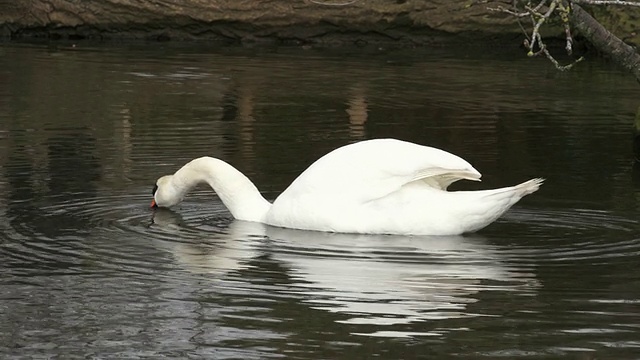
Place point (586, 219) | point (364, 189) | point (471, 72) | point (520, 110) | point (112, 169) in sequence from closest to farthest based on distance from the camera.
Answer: point (364, 189)
point (586, 219)
point (112, 169)
point (520, 110)
point (471, 72)

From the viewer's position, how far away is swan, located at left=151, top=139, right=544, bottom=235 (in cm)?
924

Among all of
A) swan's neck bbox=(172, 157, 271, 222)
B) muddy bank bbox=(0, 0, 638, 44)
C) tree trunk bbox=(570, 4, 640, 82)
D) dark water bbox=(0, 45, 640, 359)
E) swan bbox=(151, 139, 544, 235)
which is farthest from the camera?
muddy bank bbox=(0, 0, 638, 44)

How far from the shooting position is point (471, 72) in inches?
790

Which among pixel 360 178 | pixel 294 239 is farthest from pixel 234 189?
pixel 360 178

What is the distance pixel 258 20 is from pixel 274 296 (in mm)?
15887

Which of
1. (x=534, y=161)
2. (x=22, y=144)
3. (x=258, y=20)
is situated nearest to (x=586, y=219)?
(x=534, y=161)

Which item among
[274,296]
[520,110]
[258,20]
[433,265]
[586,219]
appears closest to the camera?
[274,296]

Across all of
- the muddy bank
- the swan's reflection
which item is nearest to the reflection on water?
the swan's reflection

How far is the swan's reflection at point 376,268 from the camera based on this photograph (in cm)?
759

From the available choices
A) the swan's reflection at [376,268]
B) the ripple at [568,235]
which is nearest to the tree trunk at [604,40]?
the ripple at [568,235]

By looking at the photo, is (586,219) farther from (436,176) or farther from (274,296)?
(274,296)

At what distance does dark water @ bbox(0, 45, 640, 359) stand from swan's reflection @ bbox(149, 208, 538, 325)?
0.07 feet

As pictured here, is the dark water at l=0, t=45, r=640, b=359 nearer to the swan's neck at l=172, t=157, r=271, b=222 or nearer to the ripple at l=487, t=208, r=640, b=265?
the ripple at l=487, t=208, r=640, b=265

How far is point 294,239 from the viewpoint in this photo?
31.3 ft
